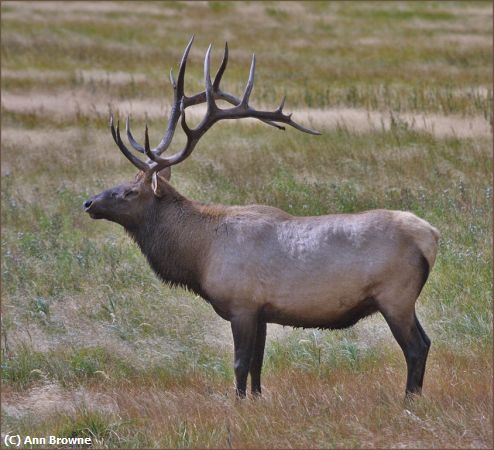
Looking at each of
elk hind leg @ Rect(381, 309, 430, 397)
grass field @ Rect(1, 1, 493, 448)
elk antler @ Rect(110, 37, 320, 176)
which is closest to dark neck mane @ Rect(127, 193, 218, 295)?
elk antler @ Rect(110, 37, 320, 176)

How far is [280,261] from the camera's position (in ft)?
22.4

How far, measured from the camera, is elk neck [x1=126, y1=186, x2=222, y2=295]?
7.29m

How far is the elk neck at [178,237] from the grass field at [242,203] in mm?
891

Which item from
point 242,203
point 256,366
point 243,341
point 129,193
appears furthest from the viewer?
point 242,203

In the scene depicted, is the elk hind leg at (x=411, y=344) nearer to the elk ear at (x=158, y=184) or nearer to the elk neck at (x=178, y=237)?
Answer: the elk neck at (x=178, y=237)

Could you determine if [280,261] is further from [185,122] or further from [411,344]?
[185,122]

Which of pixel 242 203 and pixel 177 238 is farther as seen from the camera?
pixel 242 203

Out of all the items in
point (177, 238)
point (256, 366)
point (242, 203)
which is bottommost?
point (242, 203)

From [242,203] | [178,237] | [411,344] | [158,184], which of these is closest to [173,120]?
[158,184]

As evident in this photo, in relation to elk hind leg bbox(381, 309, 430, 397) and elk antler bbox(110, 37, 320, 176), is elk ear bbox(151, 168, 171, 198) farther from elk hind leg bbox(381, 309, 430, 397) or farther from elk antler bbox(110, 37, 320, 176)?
elk hind leg bbox(381, 309, 430, 397)

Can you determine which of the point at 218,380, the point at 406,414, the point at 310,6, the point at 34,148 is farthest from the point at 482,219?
the point at 310,6

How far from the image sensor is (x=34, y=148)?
1548cm

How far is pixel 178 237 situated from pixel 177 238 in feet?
0.03

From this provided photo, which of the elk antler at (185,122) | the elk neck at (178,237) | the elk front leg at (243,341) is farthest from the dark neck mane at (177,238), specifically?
the elk front leg at (243,341)
